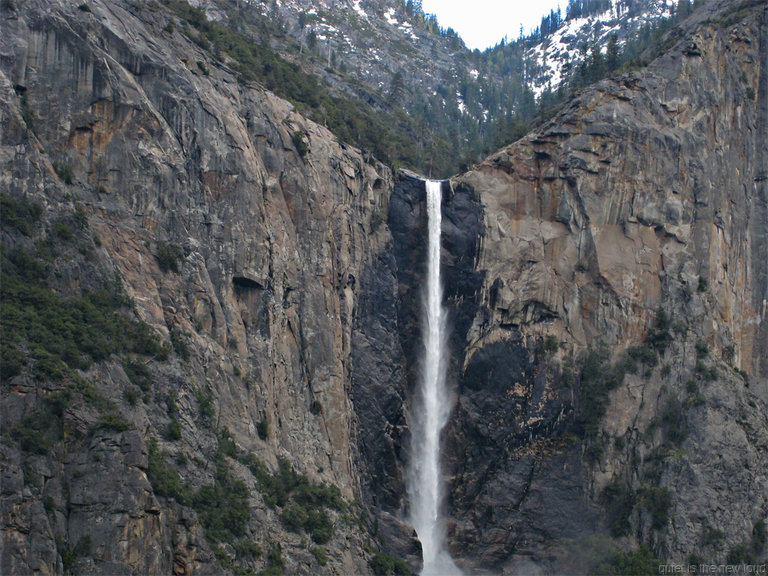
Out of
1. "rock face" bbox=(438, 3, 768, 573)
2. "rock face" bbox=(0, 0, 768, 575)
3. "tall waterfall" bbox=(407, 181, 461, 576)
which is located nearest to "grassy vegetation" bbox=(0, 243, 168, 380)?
"rock face" bbox=(0, 0, 768, 575)

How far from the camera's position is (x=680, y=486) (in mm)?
55719

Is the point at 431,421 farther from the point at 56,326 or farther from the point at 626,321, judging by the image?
the point at 56,326

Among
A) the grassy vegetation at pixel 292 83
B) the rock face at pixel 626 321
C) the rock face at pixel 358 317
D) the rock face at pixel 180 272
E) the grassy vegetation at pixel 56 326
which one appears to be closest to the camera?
the rock face at pixel 180 272

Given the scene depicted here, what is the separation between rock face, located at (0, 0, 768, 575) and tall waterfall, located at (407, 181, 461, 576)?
965mm

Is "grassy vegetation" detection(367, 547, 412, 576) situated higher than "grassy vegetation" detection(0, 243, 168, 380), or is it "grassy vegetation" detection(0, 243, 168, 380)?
"grassy vegetation" detection(0, 243, 168, 380)

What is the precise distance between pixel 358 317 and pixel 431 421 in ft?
27.0

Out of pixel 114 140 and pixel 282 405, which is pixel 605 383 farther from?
pixel 114 140

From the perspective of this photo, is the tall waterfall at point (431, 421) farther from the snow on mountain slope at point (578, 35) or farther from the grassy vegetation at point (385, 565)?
the snow on mountain slope at point (578, 35)

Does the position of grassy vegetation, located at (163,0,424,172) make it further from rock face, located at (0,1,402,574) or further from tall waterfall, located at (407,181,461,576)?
tall waterfall, located at (407,181,461,576)

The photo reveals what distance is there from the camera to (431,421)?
61594 mm

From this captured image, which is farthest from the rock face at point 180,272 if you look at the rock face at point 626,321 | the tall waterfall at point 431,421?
the rock face at point 626,321

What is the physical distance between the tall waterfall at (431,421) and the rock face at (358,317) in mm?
965

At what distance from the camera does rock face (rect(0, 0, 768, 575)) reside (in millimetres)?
42000

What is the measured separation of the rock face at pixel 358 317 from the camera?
1654 inches
